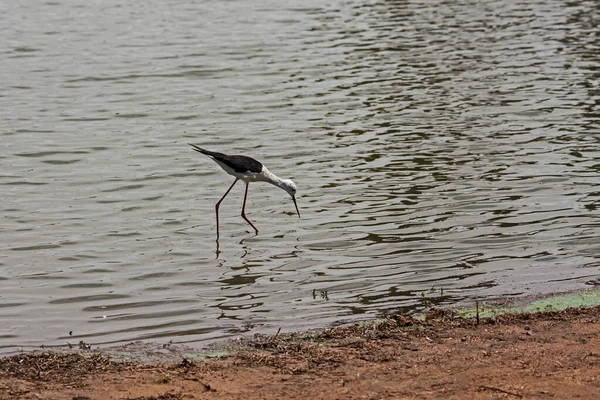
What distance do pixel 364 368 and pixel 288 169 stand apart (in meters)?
6.99

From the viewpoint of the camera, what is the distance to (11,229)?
10.7 meters

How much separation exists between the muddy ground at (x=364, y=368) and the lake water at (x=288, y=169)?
952mm

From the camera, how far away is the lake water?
8750 mm

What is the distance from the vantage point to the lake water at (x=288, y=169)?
8.75m

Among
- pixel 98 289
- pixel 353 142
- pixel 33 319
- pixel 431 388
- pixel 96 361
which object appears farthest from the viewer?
pixel 353 142

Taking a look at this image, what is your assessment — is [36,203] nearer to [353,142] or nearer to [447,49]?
[353,142]

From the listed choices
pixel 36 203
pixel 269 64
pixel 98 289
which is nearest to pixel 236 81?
pixel 269 64

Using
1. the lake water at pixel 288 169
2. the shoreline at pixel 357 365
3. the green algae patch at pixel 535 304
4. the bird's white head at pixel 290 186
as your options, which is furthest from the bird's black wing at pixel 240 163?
the shoreline at pixel 357 365

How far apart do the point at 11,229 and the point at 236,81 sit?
26.7ft

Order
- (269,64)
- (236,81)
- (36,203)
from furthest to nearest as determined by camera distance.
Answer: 1. (269,64)
2. (236,81)
3. (36,203)

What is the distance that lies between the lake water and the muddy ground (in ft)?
3.12

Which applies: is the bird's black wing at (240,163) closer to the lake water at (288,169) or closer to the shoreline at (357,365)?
the lake water at (288,169)

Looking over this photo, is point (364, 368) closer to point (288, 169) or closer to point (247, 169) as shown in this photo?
point (247, 169)

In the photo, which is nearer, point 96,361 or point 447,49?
point 96,361
